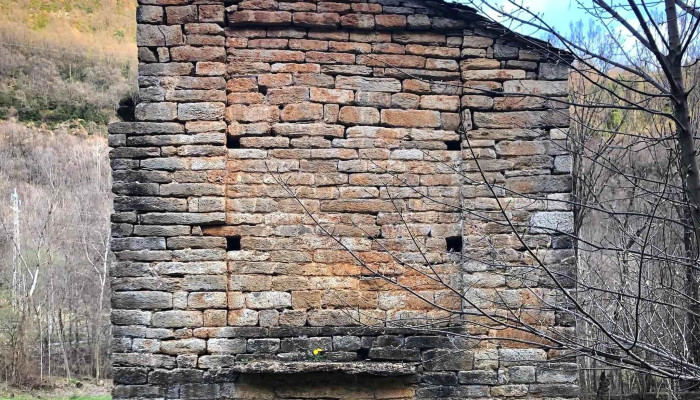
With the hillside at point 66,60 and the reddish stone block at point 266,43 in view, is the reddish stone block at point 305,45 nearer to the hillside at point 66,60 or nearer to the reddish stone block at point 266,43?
the reddish stone block at point 266,43

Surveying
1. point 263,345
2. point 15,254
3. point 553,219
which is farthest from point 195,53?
point 15,254

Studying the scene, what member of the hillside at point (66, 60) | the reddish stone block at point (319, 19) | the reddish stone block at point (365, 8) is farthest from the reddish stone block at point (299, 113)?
the hillside at point (66, 60)

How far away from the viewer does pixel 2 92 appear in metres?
34.2

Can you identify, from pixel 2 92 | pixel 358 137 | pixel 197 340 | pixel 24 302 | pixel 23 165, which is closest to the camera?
pixel 197 340

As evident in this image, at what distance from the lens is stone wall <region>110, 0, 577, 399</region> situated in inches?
199

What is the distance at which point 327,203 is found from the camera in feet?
17.3

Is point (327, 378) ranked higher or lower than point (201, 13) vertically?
lower

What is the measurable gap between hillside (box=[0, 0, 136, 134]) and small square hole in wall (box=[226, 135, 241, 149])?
30.1 m

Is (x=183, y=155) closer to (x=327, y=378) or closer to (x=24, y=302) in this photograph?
(x=327, y=378)

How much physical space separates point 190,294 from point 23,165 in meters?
26.0

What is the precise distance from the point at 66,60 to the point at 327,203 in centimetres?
3938

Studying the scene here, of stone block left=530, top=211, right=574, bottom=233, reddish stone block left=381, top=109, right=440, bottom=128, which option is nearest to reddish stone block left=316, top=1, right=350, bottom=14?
reddish stone block left=381, top=109, right=440, bottom=128

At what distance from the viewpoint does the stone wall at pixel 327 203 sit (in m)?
5.05

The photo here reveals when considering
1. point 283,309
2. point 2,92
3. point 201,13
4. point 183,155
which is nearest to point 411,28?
point 201,13
